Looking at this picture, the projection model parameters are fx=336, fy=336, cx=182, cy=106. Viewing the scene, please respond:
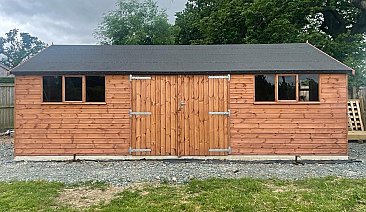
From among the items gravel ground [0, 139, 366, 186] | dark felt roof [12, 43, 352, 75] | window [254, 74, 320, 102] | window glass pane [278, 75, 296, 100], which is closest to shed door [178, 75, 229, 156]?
dark felt roof [12, 43, 352, 75]

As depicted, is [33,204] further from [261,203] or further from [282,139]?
[282,139]

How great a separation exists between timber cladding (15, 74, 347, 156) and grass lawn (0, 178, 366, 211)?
101 inches

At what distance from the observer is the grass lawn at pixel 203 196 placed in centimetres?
480

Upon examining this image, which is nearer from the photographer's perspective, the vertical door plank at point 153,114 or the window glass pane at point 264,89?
the window glass pane at point 264,89

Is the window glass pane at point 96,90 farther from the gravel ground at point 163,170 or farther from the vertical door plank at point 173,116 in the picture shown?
the vertical door plank at point 173,116

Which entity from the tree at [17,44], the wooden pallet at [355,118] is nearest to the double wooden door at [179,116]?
the wooden pallet at [355,118]

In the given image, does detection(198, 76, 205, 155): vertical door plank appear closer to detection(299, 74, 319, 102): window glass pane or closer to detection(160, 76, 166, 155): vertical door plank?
detection(160, 76, 166, 155): vertical door plank

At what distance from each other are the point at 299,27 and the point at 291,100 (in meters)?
10.6

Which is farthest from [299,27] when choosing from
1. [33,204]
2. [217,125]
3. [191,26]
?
[33,204]

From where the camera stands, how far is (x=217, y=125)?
8938 mm

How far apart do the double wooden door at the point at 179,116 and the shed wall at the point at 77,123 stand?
327 millimetres

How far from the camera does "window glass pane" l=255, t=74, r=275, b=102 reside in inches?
348

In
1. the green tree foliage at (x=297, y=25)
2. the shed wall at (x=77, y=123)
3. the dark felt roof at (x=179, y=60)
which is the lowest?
the shed wall at (x=77, y=123)

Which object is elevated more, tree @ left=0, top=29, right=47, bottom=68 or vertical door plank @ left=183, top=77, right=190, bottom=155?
tree @ left=0, top=29, right=47, bottom=68
